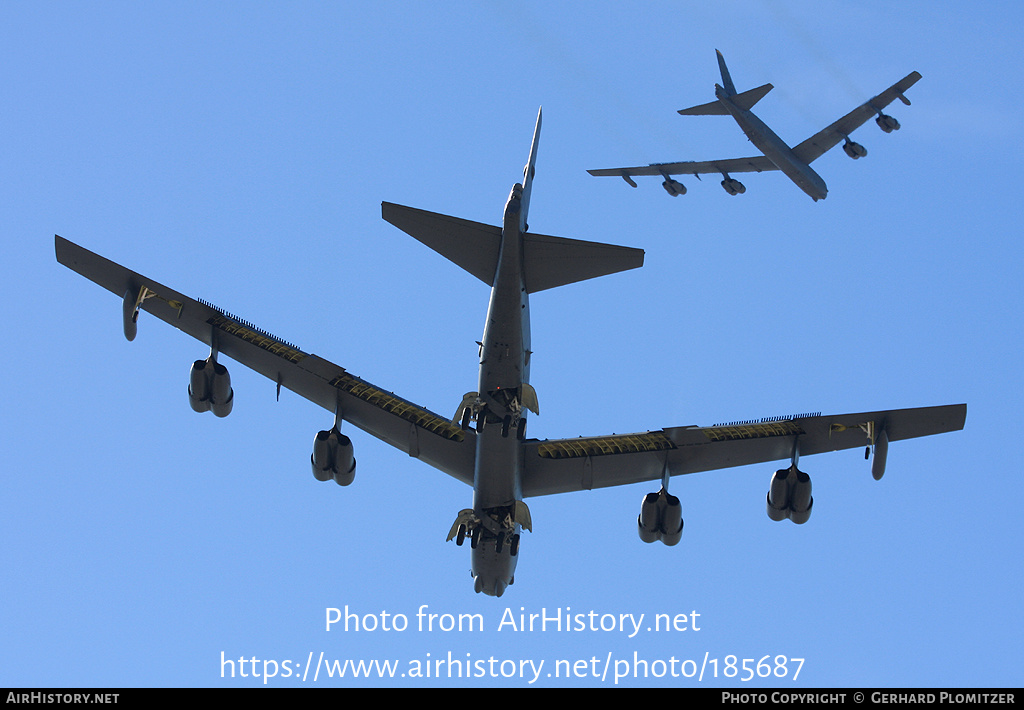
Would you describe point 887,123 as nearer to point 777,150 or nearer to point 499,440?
point 777,150

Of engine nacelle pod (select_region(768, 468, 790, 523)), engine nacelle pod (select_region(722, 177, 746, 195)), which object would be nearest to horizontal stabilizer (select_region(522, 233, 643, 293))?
engine nacelle pod (select_region(768, 468, 790, 523))

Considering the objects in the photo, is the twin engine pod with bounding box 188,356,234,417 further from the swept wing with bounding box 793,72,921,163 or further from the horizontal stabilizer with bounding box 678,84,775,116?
the swept wing with bounding box 793,72,921,163

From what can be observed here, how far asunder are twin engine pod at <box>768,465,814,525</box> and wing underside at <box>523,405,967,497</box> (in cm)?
93

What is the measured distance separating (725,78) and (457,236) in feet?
157

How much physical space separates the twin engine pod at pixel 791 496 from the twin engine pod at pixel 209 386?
763 inches

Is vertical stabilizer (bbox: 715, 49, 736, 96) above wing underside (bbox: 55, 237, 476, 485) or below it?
above

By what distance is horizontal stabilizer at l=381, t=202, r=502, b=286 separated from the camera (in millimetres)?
32219

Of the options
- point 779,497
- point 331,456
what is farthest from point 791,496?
point 331,456

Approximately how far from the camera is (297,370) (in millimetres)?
37906

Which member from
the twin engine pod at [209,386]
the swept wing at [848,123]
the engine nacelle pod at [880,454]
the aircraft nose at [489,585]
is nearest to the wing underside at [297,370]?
the twin engine pod at [209,386]

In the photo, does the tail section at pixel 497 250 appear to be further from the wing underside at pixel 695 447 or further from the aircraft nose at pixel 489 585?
the aircraft nose at pixel 489 585

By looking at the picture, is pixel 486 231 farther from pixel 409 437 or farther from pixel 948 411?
pixel 948 411
